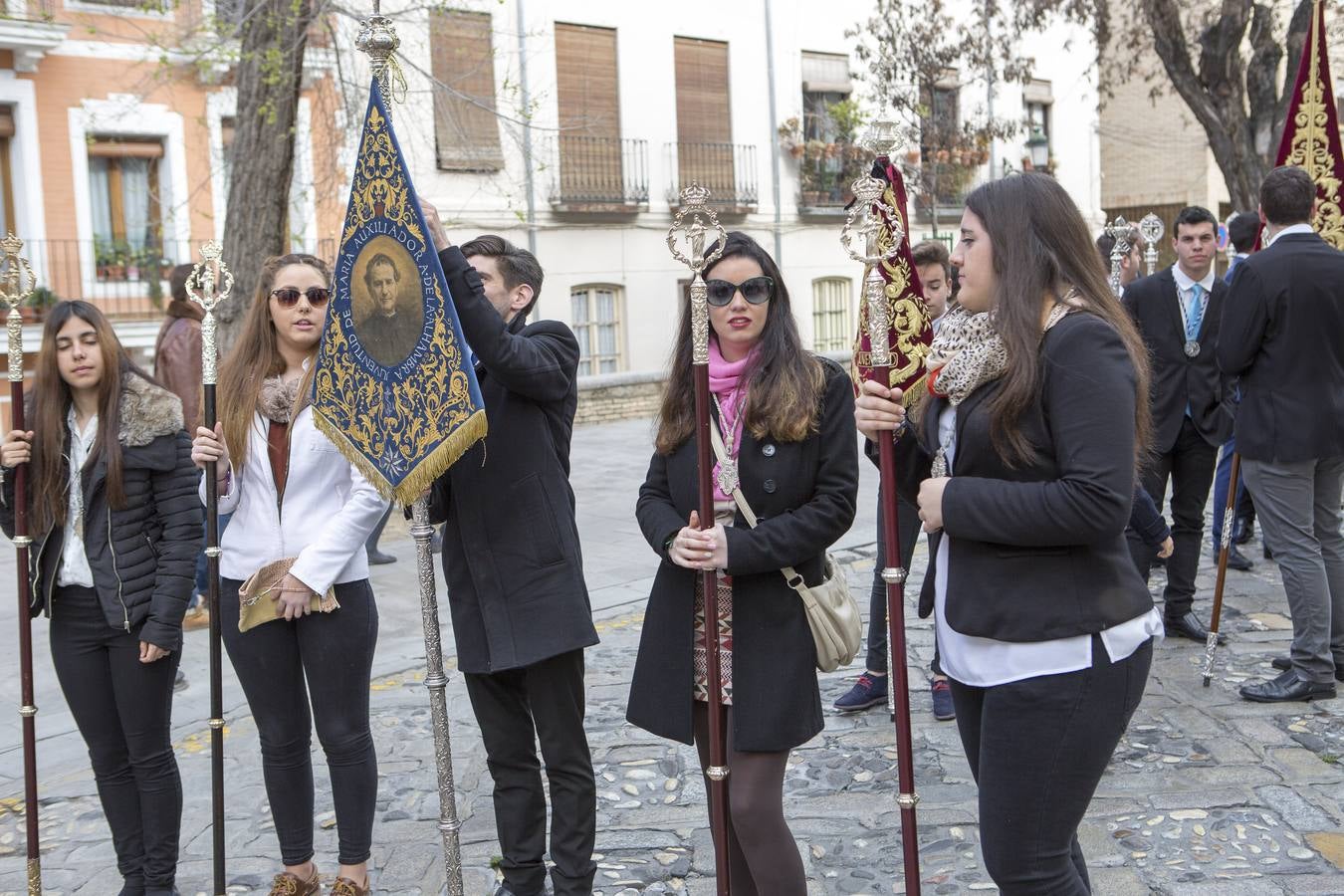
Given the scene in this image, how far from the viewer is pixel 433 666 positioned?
348 cm

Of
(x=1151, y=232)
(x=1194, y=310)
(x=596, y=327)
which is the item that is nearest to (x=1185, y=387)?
(x=1194, y=310)

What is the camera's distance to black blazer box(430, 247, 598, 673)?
365 centimetres

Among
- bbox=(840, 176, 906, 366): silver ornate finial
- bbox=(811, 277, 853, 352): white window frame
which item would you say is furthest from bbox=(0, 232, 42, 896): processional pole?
bbox=(811, 277, 853, 352): white window frame

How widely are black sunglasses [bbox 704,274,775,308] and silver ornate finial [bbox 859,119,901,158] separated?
438 mm

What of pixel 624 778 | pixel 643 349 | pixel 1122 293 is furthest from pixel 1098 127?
pixel 624 778

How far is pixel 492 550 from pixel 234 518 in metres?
0.87

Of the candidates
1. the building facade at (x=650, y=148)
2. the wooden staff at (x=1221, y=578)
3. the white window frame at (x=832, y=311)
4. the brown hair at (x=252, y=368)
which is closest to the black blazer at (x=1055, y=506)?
the brown hair at (x=252, y=368)

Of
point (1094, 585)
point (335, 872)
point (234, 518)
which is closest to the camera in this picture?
point (1094, 585)

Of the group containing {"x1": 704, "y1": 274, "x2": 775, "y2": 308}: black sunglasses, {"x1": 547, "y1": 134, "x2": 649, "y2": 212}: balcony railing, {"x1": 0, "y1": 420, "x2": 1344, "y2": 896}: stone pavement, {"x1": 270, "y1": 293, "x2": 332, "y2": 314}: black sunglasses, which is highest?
{"x1": 547, "y1": 134, "x2": 649, "y2": 212}: balcony railing

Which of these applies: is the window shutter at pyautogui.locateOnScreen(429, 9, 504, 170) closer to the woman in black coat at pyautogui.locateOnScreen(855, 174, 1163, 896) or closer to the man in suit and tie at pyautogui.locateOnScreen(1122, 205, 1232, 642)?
the man in suit and tie at pyautogui.locateOnScreen(1122, 205, 1232, 642)

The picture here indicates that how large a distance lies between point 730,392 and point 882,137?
75cm

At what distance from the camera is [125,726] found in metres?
3.95

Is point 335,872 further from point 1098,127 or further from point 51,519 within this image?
point 1098,127

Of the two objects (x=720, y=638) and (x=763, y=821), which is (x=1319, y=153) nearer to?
(x=720, y=638)
